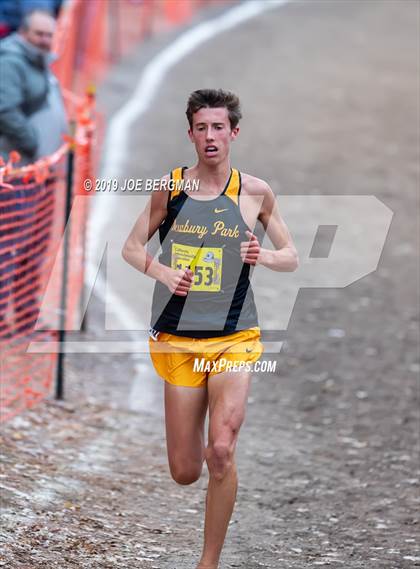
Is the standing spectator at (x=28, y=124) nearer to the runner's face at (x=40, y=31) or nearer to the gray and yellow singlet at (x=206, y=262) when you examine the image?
the runner's face at (x=40, y=31)

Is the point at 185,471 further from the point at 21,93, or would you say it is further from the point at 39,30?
the point at 39,30

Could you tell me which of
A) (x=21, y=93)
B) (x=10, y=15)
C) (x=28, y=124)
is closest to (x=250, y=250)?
(x=28, y=124)

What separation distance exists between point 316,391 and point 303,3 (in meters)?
21.7

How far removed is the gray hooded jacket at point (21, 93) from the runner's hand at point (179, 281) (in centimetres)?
428

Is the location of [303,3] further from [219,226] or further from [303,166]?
[219,226]

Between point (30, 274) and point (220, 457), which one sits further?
point (30, 274)

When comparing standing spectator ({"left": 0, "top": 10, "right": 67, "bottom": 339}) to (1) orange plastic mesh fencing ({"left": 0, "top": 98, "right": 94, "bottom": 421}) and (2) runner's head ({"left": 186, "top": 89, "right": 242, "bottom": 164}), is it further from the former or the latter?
(2) runner's head ({"left": 186, "top": 89, "right": 242, "bottom": 164})

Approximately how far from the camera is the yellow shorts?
6.20 meters

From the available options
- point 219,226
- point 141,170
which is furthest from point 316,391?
point 141,170

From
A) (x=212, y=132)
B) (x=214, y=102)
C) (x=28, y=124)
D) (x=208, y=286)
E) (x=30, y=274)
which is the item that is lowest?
(x=30, y=274)

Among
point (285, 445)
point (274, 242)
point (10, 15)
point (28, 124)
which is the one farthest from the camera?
point (10, 15)

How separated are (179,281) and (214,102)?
0.86m

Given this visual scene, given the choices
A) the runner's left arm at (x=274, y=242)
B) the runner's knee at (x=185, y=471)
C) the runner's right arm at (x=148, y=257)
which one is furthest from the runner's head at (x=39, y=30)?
the runner's knee at (x=185, y=471)

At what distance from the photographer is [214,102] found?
6.16m
